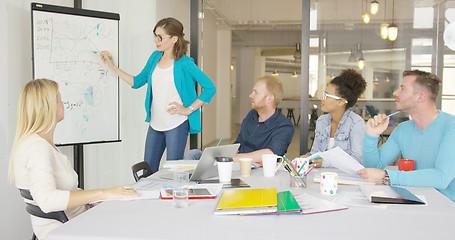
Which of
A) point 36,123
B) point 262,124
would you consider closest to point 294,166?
point 262,124

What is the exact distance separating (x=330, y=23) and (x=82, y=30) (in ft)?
9.05

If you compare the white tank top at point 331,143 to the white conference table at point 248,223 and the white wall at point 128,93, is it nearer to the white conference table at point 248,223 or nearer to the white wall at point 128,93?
the white conference table at point 248,223

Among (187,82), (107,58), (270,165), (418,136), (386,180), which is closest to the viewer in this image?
(386,180)

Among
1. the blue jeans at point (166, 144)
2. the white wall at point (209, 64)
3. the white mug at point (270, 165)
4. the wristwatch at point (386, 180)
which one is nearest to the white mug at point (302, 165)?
the white mug at point (270, 165)

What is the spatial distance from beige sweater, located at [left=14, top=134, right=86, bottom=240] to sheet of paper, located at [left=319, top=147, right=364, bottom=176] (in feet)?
4.35

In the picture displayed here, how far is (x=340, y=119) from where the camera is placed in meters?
3.27

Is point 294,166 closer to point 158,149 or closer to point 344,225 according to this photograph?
point 344,225

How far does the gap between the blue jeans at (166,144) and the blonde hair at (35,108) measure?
1688 millimetres

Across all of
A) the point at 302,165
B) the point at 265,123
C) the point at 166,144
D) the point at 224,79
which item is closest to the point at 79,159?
the point at 166,144

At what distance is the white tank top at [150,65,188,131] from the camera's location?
367cm

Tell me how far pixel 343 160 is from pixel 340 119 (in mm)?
1068

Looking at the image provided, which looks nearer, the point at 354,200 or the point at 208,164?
the point at 354,200

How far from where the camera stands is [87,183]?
456 centimetres

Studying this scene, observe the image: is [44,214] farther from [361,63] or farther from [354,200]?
[361,63]
